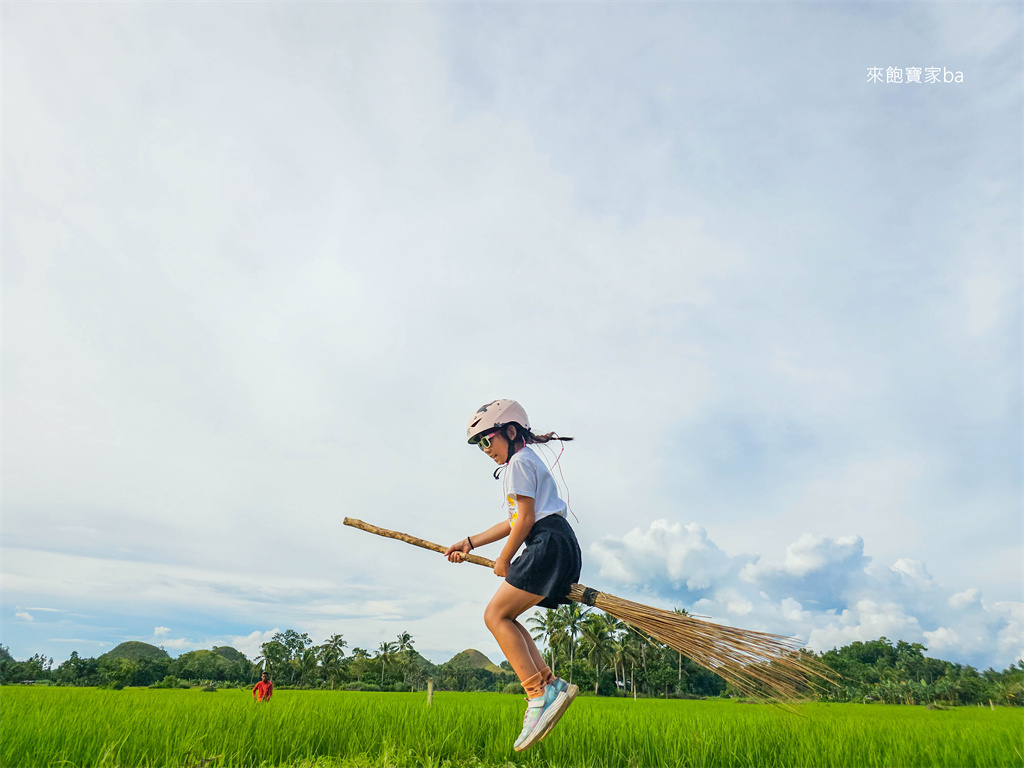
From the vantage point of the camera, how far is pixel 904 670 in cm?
7050

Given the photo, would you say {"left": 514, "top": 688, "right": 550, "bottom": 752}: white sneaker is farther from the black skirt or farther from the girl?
the black skirt

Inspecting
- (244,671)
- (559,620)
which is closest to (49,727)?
(244,671)

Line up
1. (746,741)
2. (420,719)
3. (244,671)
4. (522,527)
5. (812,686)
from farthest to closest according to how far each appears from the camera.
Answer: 1. (244,671)
2. (420,719)
3. (746,741)
4. (812,686)
5. (522,527)

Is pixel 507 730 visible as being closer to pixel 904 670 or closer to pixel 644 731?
pixel 644 731

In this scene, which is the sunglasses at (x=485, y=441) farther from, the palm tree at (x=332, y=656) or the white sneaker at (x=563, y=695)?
the palm tree at (x=332, y=656)

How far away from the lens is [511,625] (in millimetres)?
3994

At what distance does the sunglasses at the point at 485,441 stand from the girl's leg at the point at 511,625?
108 cm

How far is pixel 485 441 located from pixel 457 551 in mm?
938

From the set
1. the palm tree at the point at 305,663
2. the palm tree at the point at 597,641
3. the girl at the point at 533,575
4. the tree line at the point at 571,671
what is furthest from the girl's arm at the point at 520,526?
the palm tree at the point at 305,663

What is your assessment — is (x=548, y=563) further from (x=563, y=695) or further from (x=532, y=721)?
(x=532, y=721)

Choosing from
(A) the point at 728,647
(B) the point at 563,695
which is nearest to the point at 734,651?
(A) the point at 728,647

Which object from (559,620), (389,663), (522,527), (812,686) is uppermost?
(522,527)

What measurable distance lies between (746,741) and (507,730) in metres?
Result: 2.31

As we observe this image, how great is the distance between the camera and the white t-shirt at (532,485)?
4.05 meters
